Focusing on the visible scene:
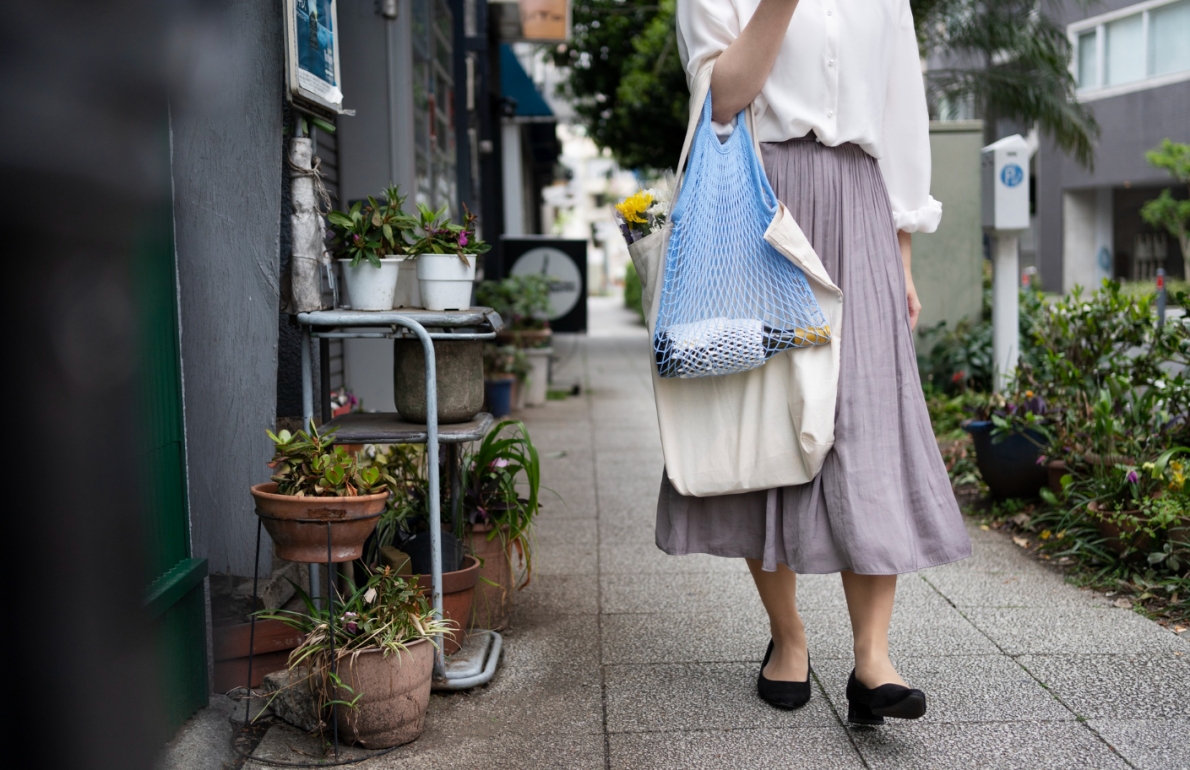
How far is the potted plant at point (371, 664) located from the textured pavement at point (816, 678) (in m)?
0.09

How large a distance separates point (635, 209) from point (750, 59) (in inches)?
16.5

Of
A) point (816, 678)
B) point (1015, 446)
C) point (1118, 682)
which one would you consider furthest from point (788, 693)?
point (1015, 446)

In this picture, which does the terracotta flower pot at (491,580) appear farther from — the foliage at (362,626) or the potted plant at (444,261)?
the potted plant at (444,261)

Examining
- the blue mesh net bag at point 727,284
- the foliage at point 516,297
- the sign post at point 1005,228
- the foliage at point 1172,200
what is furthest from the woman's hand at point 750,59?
the foliage at point 1172,200

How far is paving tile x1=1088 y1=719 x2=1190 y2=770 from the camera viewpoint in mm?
2225

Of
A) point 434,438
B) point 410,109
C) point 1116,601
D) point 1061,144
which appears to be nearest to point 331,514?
point 434,438

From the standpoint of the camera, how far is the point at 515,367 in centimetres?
783

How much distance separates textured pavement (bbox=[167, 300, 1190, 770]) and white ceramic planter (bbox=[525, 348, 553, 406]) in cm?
431

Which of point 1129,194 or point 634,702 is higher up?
point 1129,194

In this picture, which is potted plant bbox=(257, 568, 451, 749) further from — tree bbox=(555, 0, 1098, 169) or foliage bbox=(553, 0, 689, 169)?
tree bbox=(555, 0, 1098, 169)

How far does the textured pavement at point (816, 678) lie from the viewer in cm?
233

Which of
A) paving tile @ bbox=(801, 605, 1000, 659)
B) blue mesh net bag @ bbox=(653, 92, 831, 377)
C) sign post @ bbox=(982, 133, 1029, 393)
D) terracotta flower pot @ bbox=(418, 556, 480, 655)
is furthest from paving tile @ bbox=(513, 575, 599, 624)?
sign post @ bbox=(982, 133, 1029, 393)

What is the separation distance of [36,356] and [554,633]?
8.28 ft

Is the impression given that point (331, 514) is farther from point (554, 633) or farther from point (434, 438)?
point (554, 633)
